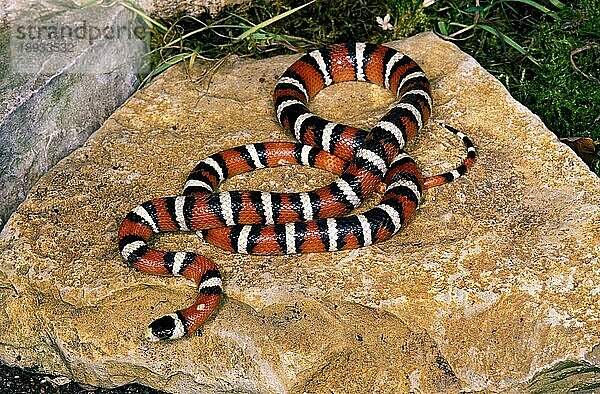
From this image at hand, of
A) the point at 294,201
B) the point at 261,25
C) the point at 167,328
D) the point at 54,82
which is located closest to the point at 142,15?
the point at 261,25

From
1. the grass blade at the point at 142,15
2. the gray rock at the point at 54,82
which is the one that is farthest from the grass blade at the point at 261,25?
the gray rock at the point at 54,82

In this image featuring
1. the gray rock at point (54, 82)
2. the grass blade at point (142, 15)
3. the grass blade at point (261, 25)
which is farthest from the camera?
the grass blade at point (261, 25)

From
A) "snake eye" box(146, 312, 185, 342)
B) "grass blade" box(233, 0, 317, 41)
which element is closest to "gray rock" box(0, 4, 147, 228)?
"grass blade" box(233, 0, 317, 41)

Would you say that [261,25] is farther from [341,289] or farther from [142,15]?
[341,289]

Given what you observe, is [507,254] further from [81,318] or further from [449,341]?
[81,318]

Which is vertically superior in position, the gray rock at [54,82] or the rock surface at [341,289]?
the gray rock at [54,82]

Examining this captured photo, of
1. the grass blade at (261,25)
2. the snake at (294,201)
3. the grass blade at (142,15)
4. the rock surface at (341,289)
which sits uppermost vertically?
the grass blade at (142,15)

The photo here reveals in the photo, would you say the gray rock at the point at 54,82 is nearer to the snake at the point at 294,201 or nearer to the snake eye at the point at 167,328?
the snake at the point at 294,201
